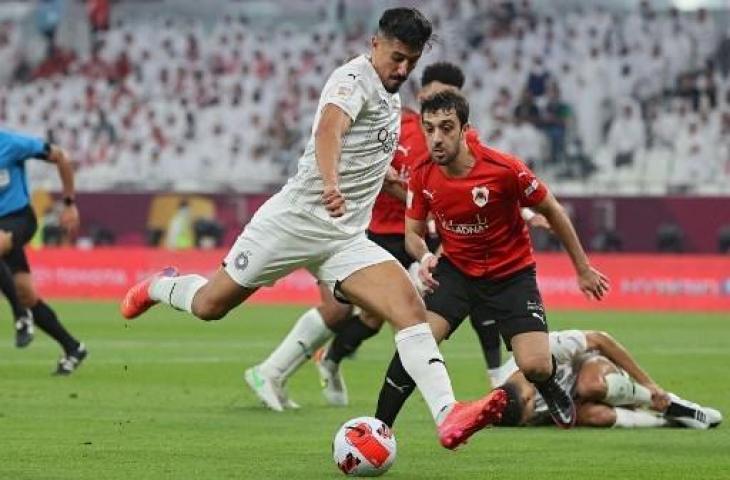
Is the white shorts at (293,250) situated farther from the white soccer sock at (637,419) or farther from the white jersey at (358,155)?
the white soccer sock at (637,419)

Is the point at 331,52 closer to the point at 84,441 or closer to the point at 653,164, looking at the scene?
the point at 653,164

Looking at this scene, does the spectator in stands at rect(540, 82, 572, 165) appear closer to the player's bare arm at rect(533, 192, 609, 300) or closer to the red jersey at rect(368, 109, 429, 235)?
the red jersey at rect(368, 109, 429, 235)

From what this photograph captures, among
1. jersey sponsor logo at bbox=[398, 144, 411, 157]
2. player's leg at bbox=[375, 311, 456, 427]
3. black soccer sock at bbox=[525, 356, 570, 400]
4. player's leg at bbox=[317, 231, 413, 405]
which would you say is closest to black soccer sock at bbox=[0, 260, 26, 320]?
player's leg at bbox=[317, 231, 413, 405]

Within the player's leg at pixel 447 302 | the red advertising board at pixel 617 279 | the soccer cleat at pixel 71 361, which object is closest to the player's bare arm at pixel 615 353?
the player's leg at pixel 447 302

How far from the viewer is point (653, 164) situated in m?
29.2

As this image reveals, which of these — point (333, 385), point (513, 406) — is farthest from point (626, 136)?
point (513, 406)

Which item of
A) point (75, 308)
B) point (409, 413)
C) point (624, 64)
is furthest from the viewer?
point (624, 64)

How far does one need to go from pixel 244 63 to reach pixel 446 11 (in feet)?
14.5

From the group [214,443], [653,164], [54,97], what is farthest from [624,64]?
[214,443]

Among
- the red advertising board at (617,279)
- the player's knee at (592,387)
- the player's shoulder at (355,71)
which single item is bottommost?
the red advertising board at (617,279)

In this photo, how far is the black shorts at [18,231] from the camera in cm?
1423

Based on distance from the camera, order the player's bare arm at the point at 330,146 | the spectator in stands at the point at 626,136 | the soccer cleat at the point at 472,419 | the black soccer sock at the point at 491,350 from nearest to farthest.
Result: the soccer cleat at the point at 472,419 → the player's bare arm at the point at 330,146 → the black soccer sock at the point at 491,350 → the spectator in stands at the point at 626,136

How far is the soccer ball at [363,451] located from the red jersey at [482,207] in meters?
1.85

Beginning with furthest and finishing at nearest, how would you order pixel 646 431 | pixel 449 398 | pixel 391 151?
pixel 646 431 < pixel 391 151 < pixel 449 398
